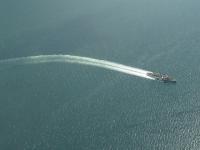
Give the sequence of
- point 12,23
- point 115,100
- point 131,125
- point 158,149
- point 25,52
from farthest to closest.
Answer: point 12,23, point 25,52, point 115,100, point 131,125, point 158,149

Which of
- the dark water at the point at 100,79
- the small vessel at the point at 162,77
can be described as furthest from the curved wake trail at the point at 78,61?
the dark water at the point at 100,79

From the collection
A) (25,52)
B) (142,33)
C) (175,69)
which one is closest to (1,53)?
(25,52)

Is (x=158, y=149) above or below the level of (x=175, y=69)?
below

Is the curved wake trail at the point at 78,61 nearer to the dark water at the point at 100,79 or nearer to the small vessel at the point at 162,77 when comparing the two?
the small vessel at the point at 162,77

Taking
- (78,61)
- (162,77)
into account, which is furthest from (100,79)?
(162,77)

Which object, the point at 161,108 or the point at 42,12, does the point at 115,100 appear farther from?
the point at 42,12

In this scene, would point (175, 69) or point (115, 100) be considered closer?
point (115, 100)

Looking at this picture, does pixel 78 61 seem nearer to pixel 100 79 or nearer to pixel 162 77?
pixel 100 79
